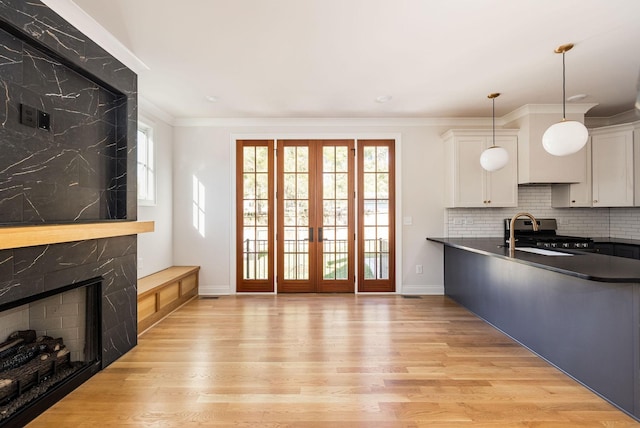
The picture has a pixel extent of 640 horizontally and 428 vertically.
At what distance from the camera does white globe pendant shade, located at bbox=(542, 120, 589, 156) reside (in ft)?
7.74

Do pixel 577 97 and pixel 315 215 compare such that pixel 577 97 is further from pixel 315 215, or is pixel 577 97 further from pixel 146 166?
pixel 146 166

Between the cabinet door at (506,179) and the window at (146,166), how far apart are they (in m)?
4.41

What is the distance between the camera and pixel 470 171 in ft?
13.4

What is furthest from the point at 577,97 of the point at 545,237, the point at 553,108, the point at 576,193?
the point at 545,237

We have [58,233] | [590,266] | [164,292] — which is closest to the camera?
[58,233]

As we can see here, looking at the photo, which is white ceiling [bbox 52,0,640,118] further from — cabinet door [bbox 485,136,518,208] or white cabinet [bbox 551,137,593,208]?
white cabinet [bbox 551,137,593,208]

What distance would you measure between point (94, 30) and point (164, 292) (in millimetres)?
2602

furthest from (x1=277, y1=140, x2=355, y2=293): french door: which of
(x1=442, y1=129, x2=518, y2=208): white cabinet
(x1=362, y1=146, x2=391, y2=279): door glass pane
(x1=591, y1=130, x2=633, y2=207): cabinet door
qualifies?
(x1=591, y1=130, x2=633, y2=207): cabinet door

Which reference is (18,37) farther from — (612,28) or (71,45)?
(612,28)

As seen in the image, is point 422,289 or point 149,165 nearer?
point 149,165

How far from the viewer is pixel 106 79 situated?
2.39 m

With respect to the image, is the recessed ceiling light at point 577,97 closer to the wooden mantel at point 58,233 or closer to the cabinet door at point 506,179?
the cabinet door at point 506,179

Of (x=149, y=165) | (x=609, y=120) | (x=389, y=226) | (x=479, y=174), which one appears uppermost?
(x=609, y=120)

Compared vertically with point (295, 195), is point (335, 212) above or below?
below
